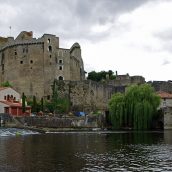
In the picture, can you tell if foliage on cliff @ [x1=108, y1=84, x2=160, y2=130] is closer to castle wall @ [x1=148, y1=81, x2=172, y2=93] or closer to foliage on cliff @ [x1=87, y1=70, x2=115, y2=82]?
castle wall @ [x1=148, y1=81, x2=172, y2=93]

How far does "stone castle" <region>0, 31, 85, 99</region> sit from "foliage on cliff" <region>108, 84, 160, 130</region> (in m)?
25.5

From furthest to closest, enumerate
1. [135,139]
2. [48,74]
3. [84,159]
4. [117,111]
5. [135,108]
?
[48,74], [117,111], [135,108], [135,139], [84,159]

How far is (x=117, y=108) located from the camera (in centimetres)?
6612

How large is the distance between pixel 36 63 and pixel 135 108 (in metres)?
Answer: 33.0

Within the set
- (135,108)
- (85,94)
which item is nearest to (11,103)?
(85,94)

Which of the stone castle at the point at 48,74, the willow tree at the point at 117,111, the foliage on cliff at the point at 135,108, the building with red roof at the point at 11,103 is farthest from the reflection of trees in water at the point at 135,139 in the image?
A: the stone castle at the point at 48,74

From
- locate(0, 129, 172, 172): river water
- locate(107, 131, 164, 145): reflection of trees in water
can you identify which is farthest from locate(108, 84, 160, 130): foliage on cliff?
locate(0, 129, 172, 172): river water

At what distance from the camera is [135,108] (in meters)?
63.9

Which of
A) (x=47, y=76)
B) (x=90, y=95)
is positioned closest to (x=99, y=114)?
(x=90, y=95)

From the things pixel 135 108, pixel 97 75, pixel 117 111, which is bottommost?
pixel 117 111

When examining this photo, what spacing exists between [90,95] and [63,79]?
27.5 feet

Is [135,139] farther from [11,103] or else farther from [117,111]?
[11,103]

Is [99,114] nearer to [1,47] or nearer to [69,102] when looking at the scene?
[69,102]

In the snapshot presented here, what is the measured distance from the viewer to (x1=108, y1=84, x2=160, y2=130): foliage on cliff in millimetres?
63469
